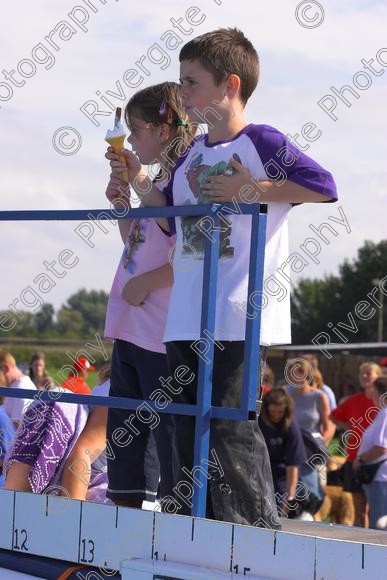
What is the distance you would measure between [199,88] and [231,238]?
0.55 meters

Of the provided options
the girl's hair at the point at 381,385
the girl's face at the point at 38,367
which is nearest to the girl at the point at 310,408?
the girl's hair at the point at 381,385

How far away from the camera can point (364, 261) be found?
82.4 metres

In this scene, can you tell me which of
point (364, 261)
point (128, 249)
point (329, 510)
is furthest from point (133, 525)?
point (364, 261)

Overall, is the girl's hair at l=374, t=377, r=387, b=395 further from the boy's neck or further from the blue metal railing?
the blue metal railing

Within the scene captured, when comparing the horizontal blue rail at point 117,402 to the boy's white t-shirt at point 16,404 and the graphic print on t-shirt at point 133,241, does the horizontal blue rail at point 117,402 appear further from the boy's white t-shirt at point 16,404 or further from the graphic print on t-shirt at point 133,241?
the boy's white t-shirt at point 16,404

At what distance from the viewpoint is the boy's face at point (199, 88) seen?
3.72 m

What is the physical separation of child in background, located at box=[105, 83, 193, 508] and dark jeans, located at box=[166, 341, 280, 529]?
0.44 metres

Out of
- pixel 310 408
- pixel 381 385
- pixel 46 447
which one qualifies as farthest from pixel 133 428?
pixel 310 408

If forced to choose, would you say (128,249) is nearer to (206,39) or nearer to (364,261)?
(206,39)

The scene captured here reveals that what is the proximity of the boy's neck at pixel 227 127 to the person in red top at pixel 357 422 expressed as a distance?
19.4 ft

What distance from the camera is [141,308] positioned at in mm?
4199

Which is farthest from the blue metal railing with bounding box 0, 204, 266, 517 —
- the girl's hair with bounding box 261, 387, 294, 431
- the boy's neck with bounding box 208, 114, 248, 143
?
the girl's hair with bounding box 261, 387, 294, 431

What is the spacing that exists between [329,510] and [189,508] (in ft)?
20.8

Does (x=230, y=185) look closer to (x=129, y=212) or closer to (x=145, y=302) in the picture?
(x=129, y=212)
